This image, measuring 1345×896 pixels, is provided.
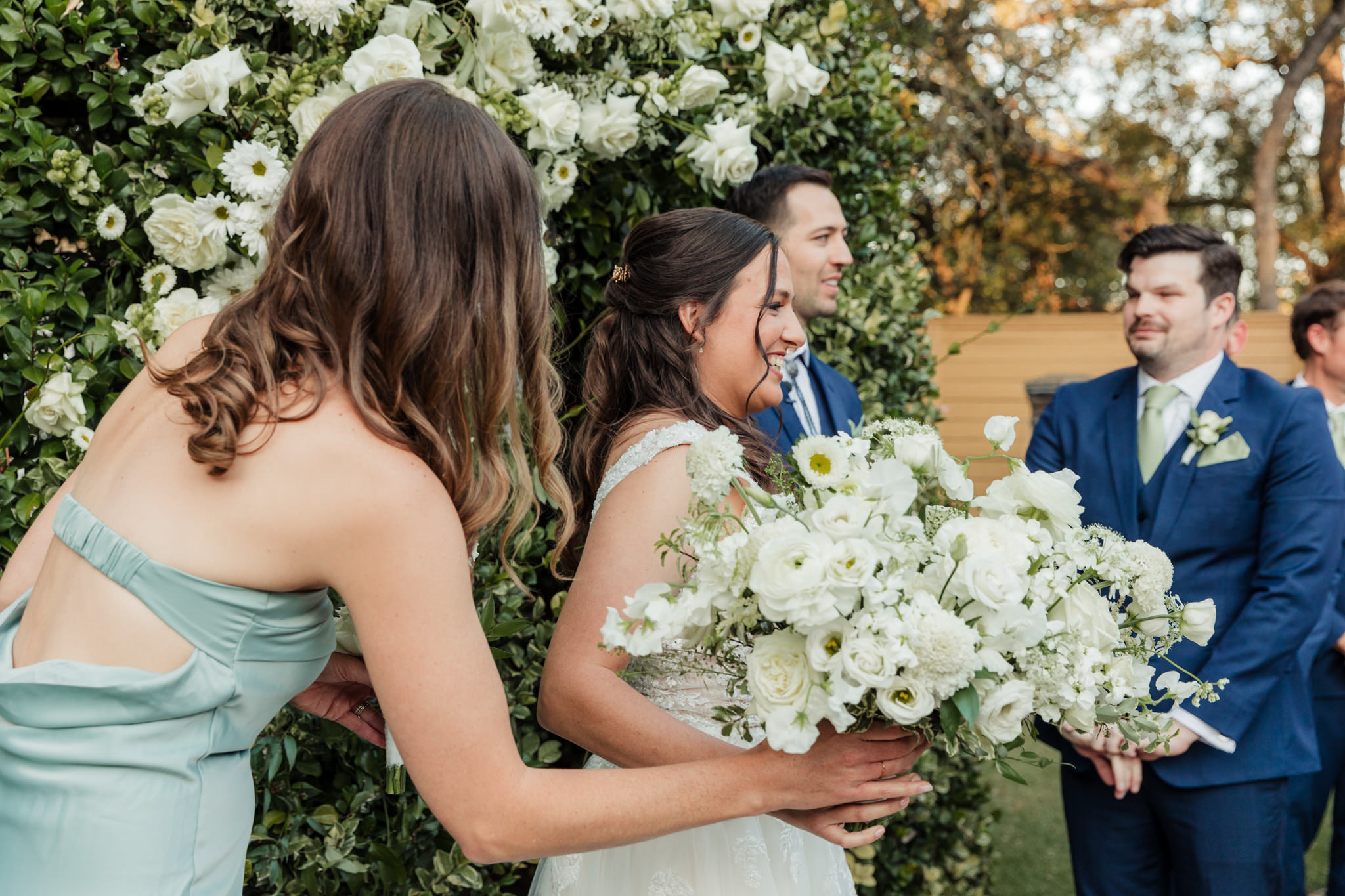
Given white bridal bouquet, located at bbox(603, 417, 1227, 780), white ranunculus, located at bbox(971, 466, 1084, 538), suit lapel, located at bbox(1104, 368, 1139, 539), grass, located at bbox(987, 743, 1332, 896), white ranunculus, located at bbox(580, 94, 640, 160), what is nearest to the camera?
white bridal bouquet, located at bbox(603, 417, 1227, 780)

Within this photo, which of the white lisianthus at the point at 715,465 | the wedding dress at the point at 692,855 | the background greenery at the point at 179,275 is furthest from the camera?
the background greenery at the point at 179,275

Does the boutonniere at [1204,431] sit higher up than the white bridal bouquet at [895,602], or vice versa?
the white bridal bouquet at [895,602]

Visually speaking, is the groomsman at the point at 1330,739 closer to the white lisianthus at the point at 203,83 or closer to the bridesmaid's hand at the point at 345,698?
the bridesmaid's hand at the point at 345,698

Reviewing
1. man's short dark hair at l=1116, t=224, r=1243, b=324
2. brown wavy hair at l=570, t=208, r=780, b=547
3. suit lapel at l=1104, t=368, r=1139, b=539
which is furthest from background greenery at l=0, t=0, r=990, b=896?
suit lapel at l=1104, t=368, r=1139, b=539

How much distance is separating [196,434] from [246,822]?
63 centimetres

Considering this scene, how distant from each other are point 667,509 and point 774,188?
5.96ft

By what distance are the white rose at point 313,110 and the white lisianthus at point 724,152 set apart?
98 centimetres

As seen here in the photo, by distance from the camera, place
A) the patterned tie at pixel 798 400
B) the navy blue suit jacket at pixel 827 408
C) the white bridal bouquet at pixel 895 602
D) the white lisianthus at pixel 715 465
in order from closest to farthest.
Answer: the white bridal bouquet at pixel 895 602
the white lisianthus at pixel 715 465
the navy blue suit jacket at pixel 827 408
the patterned tie at pixel 798 400

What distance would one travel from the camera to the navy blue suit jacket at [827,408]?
3.32 m

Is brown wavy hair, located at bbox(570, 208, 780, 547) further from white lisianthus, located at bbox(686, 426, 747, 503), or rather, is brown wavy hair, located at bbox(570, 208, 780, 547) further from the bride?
white lisianthus, located at bbox(686, 426, 747, 503)

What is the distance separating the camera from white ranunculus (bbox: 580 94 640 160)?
103 inches

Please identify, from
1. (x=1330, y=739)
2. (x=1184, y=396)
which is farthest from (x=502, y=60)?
(x=1330, y=739)

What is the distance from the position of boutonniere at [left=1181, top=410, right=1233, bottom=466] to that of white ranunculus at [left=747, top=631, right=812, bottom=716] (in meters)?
2.25

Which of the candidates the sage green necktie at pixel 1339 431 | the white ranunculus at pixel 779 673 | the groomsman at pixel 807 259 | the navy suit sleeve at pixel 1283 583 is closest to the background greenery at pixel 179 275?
the groomsman at pixel 807 259
